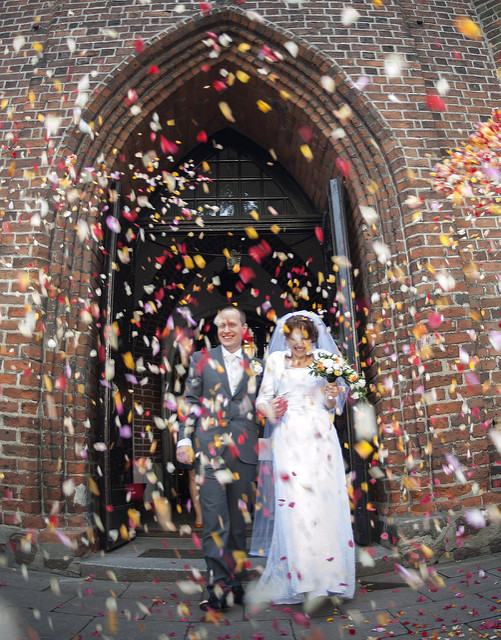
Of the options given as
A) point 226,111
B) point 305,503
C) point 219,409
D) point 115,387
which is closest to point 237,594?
point 305,503

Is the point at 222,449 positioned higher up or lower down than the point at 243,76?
lower down

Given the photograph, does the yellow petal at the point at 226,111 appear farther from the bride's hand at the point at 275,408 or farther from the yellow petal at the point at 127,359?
the bride's hand at the point at 275,408

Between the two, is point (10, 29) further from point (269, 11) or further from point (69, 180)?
point (269, 11)

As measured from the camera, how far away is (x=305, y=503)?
2920 millimetres

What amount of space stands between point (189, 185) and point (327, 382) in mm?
3278

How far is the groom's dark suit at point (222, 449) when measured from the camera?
9.46 ft

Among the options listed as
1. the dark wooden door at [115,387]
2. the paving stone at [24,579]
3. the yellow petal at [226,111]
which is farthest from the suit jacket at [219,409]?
the yellow petal at [226,111]

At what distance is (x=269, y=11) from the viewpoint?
189 inches

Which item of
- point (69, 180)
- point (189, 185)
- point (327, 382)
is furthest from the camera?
point (189, 185)

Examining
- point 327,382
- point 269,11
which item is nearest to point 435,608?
point 327,382

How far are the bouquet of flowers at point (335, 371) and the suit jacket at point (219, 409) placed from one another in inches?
16.6

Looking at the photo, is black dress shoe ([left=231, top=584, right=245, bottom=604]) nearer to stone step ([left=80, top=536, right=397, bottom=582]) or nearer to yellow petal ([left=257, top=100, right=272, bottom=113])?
stone step ([left=80, top=536, right=397, bottom=582])

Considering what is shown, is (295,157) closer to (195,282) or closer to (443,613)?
(195,282)

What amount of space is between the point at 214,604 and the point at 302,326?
5.57 feet
